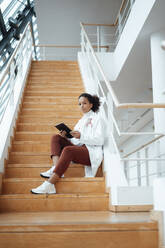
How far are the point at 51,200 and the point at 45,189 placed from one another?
0.32 ft

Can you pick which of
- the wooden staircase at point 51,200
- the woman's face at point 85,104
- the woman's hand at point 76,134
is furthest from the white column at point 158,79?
the woman's hand at point 76,134

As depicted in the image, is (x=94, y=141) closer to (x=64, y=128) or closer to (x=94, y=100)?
(x=64, y=128)

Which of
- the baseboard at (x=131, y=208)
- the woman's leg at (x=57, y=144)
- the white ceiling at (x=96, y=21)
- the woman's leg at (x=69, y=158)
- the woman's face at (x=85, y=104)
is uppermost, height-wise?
the white ceiling at (x=96, y=21)

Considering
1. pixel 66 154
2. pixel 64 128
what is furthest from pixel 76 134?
pixel 66 154

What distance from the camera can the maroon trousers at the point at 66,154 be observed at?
2.48 m

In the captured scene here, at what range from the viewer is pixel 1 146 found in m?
2.80

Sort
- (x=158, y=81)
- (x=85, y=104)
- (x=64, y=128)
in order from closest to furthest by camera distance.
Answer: (x=64, y=128)
(x=85, y=104)
(x=158, y=81)

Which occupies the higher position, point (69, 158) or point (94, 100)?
point (94, 100)

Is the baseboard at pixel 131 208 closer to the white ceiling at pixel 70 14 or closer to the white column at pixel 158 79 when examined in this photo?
the white column at pixel 158 79

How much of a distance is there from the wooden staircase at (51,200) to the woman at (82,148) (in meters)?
0.09

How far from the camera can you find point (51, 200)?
233 centimetres

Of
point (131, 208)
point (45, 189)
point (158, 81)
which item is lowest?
point (131, 208)

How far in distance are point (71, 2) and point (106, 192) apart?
6.67 meters

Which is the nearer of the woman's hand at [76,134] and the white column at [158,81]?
the woman's hand at [76,134]
